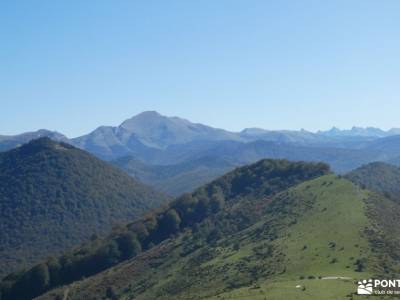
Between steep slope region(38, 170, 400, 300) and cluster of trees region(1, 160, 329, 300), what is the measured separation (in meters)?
9.59

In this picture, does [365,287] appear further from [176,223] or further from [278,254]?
[176,223]

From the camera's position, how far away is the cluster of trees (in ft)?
482

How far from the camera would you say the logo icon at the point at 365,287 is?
2672 inches

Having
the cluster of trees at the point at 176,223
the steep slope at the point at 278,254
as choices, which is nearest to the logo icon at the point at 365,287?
the steep slope at the point at 278,254

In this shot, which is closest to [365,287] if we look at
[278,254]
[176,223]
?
[278,254]

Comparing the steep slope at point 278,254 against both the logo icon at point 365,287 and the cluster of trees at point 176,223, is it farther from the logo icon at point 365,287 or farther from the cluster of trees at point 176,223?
the cluster of trees at point 176,223

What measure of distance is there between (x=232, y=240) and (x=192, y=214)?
152 ft

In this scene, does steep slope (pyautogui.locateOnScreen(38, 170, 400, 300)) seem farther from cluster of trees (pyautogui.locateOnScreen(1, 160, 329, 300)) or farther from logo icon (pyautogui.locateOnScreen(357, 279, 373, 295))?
cluster of trees (pyautogui.locateOnScreen(1, 160, 329, 300))

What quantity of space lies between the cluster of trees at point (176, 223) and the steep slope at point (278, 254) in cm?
959

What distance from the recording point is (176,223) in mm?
164125

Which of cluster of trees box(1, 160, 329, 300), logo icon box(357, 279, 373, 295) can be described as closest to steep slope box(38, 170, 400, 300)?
logo icon box(357, 279, 373, 295)

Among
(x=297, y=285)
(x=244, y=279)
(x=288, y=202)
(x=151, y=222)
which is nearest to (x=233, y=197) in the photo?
(x=151, y=222)

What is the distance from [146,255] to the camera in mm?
137500

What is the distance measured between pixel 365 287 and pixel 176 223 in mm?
97710
